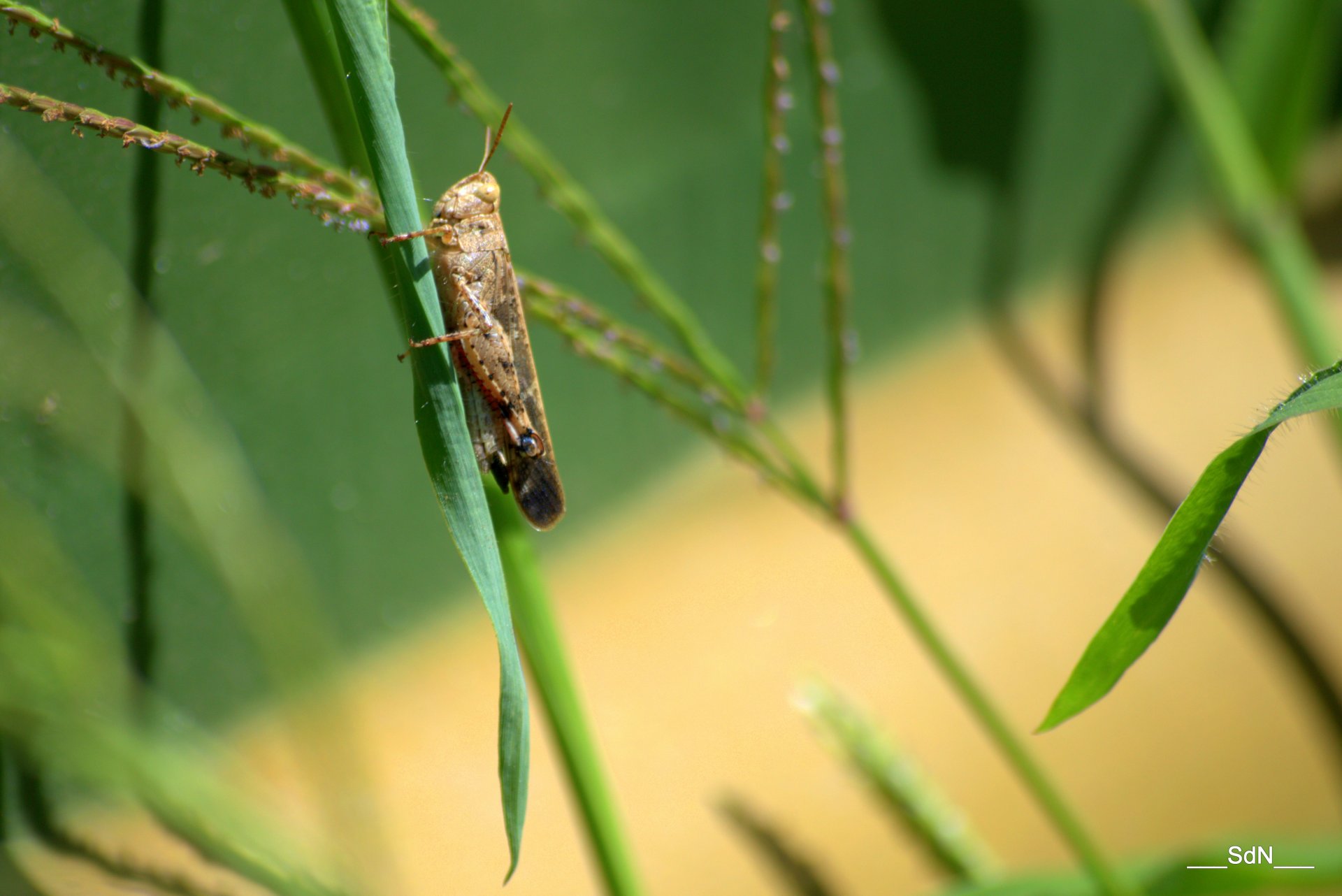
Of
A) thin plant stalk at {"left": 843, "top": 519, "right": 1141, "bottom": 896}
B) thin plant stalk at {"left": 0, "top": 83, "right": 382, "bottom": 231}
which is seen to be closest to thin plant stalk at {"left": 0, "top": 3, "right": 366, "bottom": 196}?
thin plant stalk at {"left": 0, "top": 83, "right": 382, "bottom": 231}

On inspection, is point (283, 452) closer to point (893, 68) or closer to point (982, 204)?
point (893, 68)

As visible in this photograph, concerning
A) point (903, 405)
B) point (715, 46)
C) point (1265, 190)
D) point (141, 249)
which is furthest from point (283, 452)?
point (1265, 190)

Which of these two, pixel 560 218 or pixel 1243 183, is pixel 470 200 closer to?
pixel 560 218

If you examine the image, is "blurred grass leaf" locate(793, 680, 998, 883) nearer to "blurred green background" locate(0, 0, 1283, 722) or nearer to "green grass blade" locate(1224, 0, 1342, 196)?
"blurred green background" locate(0, 0, 1283, 722)

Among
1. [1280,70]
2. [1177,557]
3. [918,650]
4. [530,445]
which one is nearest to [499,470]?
[530,445]

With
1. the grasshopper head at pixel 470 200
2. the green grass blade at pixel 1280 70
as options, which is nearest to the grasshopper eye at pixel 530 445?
the grasshopper head at pixel 470 200

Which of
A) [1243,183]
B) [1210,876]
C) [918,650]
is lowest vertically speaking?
[1210,876]

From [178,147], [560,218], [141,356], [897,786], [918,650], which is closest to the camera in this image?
[178,147]
